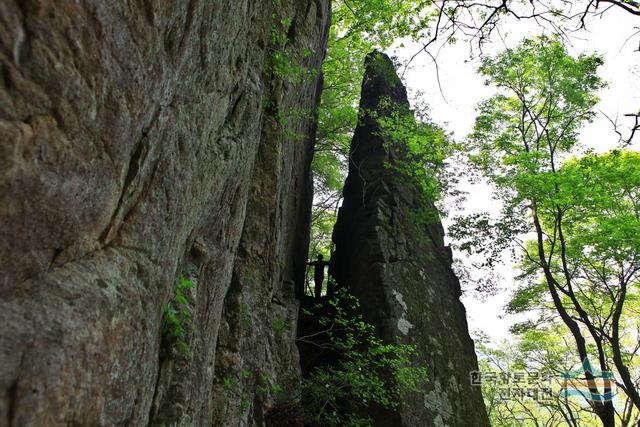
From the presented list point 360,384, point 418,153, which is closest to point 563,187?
point 418,153

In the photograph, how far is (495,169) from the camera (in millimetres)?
15289

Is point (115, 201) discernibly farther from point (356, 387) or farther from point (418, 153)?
A: point (418, 153)

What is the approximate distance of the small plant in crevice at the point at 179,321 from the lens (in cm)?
360

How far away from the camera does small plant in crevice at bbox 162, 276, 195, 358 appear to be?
3.60 meters

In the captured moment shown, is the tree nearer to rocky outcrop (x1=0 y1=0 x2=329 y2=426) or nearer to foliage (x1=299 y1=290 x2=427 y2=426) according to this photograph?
foliage (x1=299 y1=290 x2=427 y2=426)

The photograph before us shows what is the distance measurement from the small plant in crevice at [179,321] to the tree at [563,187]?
12.0m

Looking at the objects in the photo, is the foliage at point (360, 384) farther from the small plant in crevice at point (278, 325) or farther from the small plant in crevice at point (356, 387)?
the small plant in crevice at point (278, 325)

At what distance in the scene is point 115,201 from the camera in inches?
104

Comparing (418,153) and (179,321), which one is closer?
(179,321)

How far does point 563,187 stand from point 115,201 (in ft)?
44.4

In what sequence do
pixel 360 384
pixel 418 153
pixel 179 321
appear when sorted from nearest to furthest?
1. pixel 179 321
2. pixel 360 384
3. pixel 418 153

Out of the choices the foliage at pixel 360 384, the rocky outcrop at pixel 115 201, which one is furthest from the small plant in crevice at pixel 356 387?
the rocky outcrop at pixel 115 201

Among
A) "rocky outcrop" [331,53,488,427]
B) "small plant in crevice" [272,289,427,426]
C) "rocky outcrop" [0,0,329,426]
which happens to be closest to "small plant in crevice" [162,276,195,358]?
"rocky outcrop" [0,0,329,426]

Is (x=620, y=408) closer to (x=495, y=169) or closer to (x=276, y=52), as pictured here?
(x=495, y=169)
